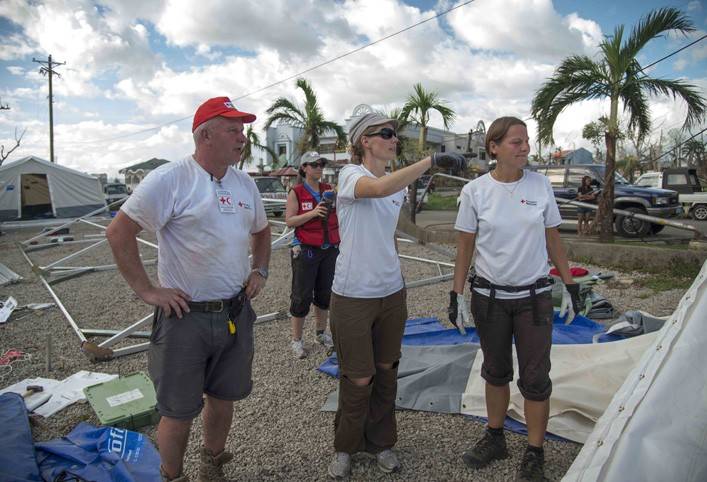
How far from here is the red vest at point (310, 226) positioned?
4.20m

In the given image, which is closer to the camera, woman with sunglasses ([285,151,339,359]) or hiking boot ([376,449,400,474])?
hiking boot ([376,449,400,474])

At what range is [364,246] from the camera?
2.43 m

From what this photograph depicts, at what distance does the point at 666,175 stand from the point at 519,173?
68.1ft

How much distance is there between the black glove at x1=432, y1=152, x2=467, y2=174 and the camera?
2.40 m

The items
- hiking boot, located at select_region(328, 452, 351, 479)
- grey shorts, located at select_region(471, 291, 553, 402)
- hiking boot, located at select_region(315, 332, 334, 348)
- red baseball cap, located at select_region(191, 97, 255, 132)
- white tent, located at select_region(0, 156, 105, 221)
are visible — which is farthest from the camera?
white tent, located at select_region(0, 156, 105, 221)

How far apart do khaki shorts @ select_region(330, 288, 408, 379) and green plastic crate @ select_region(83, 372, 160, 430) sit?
160cm

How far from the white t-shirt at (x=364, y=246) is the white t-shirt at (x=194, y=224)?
53cm

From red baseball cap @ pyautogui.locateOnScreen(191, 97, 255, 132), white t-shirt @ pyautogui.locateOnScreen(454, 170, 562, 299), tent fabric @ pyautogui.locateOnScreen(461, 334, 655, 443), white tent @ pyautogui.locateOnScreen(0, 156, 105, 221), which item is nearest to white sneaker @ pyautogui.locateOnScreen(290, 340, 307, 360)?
tent fabric @ pyautogui.locateOnScreen(461, 334, 655, 443)

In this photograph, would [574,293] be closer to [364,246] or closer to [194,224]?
[364,246]

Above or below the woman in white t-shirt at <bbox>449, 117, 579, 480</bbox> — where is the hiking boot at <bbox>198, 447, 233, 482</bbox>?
below

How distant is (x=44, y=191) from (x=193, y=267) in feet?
82.3

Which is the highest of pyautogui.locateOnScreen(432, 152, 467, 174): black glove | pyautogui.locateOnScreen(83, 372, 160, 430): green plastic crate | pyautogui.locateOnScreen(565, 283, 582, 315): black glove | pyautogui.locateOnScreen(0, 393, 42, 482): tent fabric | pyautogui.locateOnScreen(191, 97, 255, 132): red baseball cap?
pyautogui.locateOnScreen(191, 97, 255, 132): red baseball cap

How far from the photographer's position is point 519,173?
2568mm

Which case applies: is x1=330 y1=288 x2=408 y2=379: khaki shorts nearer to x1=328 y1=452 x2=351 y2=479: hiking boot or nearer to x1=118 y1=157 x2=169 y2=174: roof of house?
x1=328 y1=452 x2=351 y2=479: hiking boot
